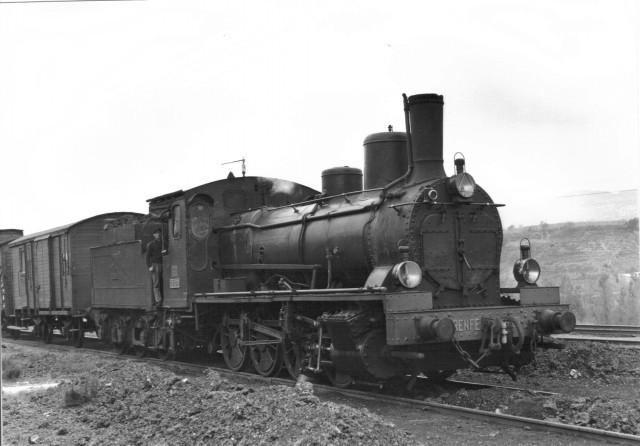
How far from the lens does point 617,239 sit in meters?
33.8

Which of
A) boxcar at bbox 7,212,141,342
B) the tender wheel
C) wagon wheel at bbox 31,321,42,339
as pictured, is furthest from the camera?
wagon wheel at bbox 31,321,42,339

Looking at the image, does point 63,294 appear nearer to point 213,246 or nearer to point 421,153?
point 213,246

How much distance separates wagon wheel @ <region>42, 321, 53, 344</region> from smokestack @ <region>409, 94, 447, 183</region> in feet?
52.5

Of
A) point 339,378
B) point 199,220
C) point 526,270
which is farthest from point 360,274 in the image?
point 199,220

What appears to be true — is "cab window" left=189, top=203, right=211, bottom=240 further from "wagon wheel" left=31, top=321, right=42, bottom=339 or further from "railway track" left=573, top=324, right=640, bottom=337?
"wagon wheel" left=31, top=321, right=42, bottom=339

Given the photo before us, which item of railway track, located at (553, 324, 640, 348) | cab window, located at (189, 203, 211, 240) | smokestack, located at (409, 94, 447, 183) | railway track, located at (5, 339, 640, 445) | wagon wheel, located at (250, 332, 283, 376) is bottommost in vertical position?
railway track, located at (553, 324, 640, 348)

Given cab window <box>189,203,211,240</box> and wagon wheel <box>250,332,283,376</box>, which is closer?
wagon wheel <box>250,332,283,376</box>

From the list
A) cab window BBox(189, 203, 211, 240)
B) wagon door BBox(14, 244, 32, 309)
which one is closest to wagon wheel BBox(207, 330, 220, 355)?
cab window BBox(189, 203, 211, 240)

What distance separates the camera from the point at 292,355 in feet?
34.2

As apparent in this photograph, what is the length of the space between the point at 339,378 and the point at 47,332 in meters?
14.8

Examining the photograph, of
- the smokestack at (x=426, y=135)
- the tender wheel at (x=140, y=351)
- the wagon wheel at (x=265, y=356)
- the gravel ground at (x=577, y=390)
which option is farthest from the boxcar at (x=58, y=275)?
the gravel ground at (x=577, y=390)

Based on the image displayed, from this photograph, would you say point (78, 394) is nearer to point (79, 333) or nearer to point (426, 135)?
point (426, 135)

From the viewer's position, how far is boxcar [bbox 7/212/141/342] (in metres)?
18.1

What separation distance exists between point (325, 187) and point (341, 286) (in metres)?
2.10
